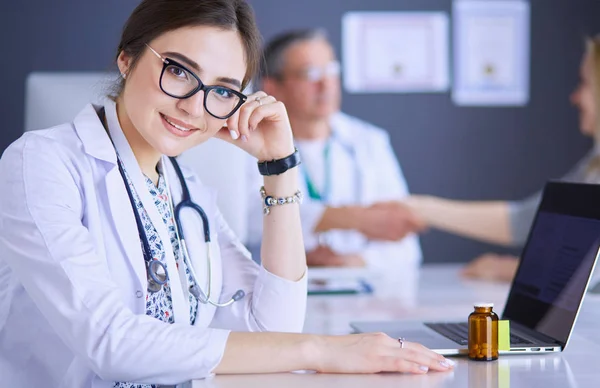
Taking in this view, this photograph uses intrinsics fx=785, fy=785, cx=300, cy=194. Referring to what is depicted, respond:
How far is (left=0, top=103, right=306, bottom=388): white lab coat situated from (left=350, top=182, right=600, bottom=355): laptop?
11.3 inches

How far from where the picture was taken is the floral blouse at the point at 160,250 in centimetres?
148

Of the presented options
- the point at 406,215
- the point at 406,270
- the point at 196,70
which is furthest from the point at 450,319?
the point at 406,215

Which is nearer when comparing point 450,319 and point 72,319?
point 72,319

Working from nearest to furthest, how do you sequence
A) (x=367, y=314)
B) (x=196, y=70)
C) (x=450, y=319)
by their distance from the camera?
(x=196, y=70), (x=450, y=319), (x=367, y=314)

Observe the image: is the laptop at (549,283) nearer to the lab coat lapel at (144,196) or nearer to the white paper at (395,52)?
the lab coat lapel at (144,196)

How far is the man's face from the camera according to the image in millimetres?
4344

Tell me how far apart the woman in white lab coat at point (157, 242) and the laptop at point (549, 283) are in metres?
0.22

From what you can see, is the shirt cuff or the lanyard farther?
the lanyard

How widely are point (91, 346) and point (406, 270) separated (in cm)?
184

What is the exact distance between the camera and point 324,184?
4328 millimetres

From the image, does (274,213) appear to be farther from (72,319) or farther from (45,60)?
(45,60)

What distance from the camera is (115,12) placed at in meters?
4.12

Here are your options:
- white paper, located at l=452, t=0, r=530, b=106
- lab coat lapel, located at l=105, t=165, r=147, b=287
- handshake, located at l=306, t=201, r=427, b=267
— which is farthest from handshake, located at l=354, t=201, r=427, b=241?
lab coat lapel, located at l=105, t=165, r=147, b=287

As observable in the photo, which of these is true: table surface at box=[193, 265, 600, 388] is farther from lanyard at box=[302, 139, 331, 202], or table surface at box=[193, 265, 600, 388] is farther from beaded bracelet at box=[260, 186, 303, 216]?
lanyard at box=[302, 139, 331, 202]
